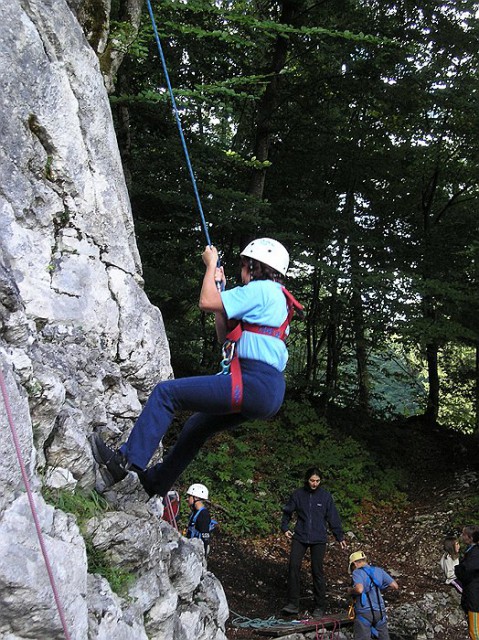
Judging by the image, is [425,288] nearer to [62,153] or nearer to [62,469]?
[62,153]

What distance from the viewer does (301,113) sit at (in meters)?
13.6

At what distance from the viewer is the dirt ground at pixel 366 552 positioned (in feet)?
26.7

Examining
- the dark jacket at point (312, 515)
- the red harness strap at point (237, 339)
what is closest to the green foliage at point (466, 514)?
the dark jacket at point (312, 515)

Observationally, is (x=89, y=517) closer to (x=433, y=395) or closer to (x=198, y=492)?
(x=198, y=492)

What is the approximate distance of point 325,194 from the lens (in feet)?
47.5

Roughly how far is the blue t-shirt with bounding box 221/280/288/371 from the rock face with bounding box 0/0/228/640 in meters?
1.16

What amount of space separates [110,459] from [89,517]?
15.8 inches

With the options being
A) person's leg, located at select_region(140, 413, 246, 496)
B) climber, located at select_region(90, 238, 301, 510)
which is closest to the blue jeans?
climber, located at select_region(90, 238, 301, 510)

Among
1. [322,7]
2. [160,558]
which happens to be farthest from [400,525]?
[322,7]

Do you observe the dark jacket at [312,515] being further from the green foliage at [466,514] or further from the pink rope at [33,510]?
the pink rope at [33,510]

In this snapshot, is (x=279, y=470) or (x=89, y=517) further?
(x=279, y=470)

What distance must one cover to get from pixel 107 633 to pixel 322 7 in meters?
12.8

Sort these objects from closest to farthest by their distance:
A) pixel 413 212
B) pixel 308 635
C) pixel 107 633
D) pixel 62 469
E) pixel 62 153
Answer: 1. pixel 107 633
2. pixel 62 469
3. pixel 62 153
4. pixel 308 635
5. pixel 413 212

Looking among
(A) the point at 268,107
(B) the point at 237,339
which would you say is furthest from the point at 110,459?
(A) the point at 268,107
